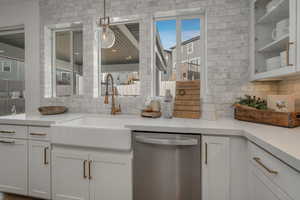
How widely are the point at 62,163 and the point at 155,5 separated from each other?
7.11 ft

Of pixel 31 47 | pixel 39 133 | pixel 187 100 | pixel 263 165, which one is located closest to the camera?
pixel 263 165

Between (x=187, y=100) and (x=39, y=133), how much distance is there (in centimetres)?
167

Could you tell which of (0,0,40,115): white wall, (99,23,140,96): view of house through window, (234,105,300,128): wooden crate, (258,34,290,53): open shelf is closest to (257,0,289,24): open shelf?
(258,34,290,53): open shelf

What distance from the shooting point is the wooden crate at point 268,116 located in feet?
4.01

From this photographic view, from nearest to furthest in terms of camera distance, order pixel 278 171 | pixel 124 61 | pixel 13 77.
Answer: pixel 278 171, pixel 124 61, pixel 13 77

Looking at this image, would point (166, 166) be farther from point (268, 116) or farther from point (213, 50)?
point (213, 50)

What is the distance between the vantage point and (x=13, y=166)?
1.73m

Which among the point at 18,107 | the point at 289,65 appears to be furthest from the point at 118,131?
the point at 18,107

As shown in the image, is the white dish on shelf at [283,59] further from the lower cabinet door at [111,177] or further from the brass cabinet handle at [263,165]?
the lower cabinet door at [111,177]

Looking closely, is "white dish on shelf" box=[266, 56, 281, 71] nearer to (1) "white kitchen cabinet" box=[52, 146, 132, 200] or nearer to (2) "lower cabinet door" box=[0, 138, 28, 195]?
(1) "white kitchen cabinet" box=[52, 146, 132, 200]

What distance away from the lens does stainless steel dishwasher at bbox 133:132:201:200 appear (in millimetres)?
1292

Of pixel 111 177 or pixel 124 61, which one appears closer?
pixel 111 177

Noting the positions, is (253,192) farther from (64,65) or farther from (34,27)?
(34,27)

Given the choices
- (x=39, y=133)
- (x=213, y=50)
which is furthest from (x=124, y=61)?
(x=39, y=133)
